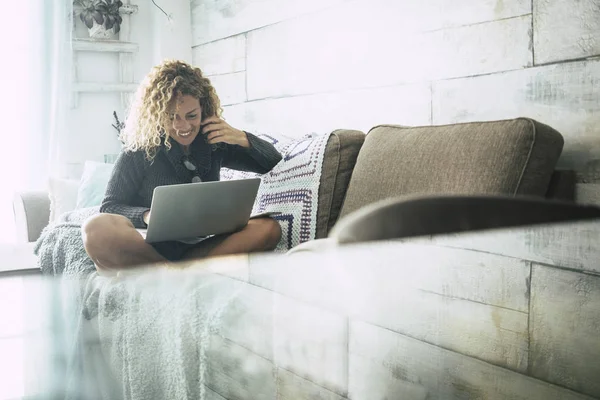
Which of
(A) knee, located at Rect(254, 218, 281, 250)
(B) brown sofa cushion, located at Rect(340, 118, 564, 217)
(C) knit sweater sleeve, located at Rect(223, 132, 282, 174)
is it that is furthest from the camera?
(C) knit sweater sleeve, located at Rect(223, 132, 282, 174)

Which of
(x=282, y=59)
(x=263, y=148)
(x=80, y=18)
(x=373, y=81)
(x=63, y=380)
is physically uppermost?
(x=80, y=18)

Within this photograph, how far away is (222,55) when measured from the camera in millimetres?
2939

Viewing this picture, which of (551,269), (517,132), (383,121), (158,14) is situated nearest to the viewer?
(551,269)

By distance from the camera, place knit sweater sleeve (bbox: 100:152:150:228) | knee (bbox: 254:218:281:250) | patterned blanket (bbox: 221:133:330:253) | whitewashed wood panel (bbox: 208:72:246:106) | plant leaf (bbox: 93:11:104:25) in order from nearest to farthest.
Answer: knee (bbox: 254:218:281:250) → knit sweater sleeve (bbox: 100:152:150:228) → patterned blanket (bbox: 221:133:330:253) → whitewashed wood panel (bbox: 208:72:246:106) → plant leaf (bbox: 93:11:104:25)

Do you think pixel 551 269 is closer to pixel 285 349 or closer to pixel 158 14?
pixel 285 349

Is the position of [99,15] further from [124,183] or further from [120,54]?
[124,183]

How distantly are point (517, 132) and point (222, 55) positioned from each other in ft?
6.59

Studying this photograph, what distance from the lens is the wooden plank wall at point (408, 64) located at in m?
1.36

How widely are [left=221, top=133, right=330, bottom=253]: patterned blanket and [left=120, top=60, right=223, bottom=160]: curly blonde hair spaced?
26cm

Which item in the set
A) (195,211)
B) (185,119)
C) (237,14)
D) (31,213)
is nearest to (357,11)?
(185,119)

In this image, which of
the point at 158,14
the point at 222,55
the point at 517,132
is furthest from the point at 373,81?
the point at 158,14

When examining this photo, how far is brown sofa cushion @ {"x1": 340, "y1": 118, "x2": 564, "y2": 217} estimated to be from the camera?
3.89 ft

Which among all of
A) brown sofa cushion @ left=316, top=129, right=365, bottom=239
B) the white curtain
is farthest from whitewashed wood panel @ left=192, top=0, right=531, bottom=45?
the white curtain

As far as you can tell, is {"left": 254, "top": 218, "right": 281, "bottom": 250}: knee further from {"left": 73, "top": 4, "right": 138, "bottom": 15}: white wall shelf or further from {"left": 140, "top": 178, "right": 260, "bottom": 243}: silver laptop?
{"left": 73, "top": 4, "right": 138, "bottom": 15}: white wall shelf
